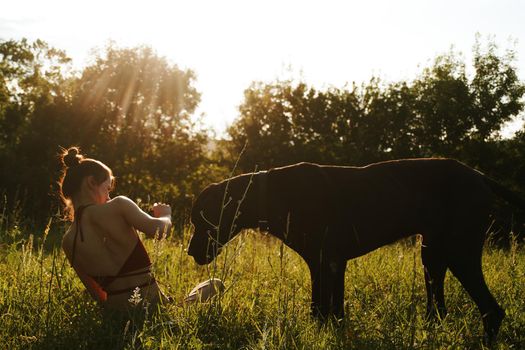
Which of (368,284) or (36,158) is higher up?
(36,158)

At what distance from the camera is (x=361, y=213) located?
402 cm

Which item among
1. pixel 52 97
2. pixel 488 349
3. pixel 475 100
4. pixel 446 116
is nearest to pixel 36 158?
pixel 52 97

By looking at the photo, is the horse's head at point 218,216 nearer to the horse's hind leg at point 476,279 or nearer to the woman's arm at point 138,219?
the woman's arm at point 138,219

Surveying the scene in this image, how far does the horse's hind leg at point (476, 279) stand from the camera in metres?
3.54

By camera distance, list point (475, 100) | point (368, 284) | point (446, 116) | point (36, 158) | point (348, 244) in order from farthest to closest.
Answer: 1. point (475, 100)
2. point (446, 116)
3. point (36, 158)
4. point (368, 284)
5. point (348, 244)

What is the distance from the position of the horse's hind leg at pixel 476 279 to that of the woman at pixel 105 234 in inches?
92.3

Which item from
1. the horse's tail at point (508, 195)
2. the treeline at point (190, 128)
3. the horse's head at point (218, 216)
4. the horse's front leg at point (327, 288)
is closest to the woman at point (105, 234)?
the horse's head at point (218, 216)

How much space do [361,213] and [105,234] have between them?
82.8 inches

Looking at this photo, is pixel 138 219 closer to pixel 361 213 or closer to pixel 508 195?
pixel 361 213

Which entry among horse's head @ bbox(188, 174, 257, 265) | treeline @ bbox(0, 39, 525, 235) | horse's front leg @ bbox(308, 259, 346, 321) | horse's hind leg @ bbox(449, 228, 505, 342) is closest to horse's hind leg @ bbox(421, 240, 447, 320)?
horse's hind leg @ bbox(449, 228, 505, 342)

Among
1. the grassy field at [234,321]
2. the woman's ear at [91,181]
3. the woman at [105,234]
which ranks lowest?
the grassy field at [234,321]

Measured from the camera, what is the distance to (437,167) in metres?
4.05

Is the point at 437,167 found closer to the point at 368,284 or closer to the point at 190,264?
the point at 368,284

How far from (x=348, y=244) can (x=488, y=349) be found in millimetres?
1261
